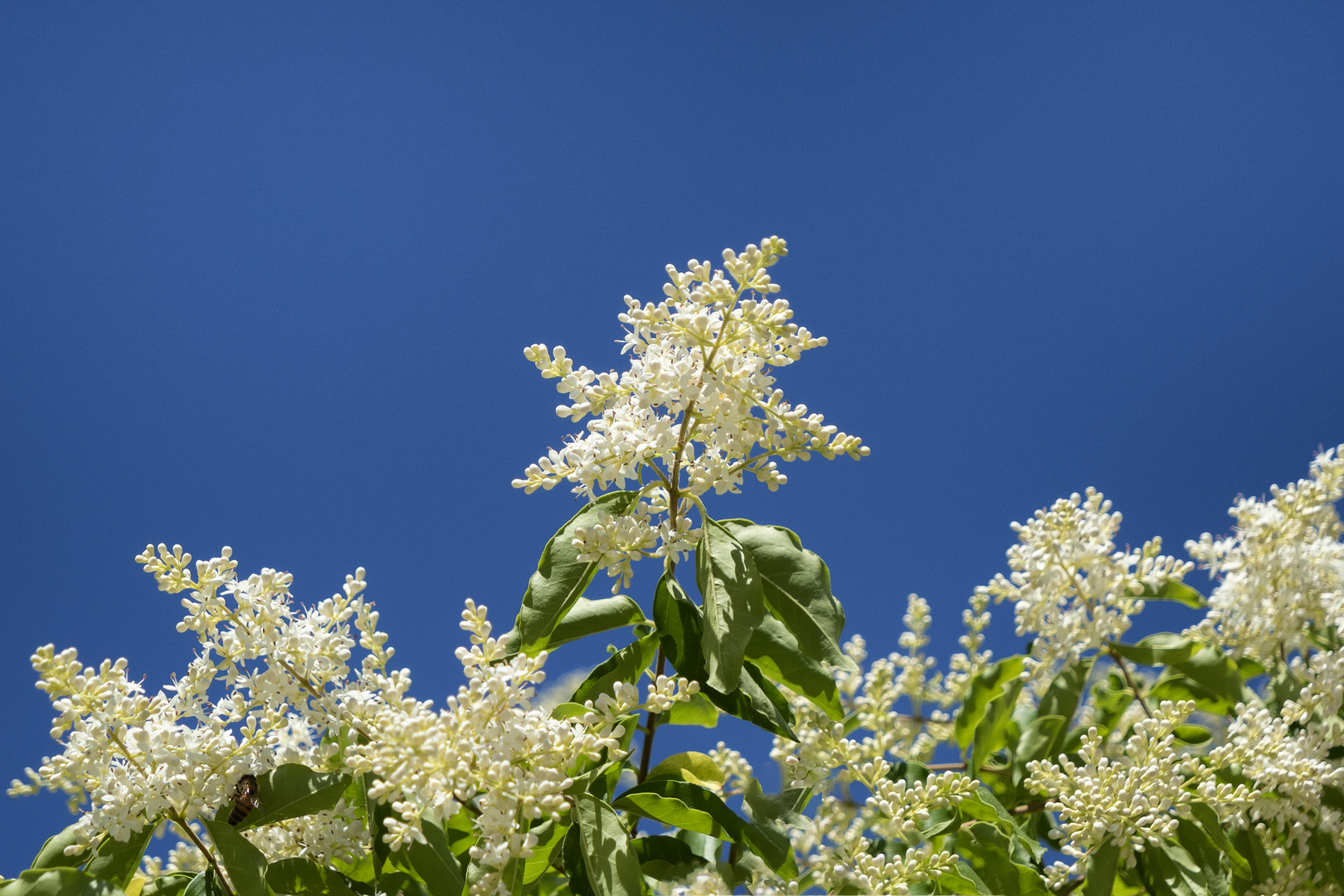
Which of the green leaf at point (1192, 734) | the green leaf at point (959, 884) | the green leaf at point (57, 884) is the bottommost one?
the green leaf at point (57, 884)

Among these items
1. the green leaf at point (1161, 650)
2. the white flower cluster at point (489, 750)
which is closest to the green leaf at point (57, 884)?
the white flower cluster at point (489, 750)

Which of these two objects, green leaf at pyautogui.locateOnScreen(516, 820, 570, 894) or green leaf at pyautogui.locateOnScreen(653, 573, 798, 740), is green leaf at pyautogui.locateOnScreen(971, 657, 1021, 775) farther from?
green leaf at pyautogui.locateOnScreen(516, 820, 570, 894)

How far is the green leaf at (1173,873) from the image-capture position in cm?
203

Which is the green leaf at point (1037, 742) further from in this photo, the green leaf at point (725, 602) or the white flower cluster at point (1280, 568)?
the green leaf at point (725, 602)

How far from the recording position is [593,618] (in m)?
1.93

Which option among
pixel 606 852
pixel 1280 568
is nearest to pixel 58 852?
pixel 606 852

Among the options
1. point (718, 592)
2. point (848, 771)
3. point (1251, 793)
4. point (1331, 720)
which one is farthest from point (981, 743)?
point (718, 592)

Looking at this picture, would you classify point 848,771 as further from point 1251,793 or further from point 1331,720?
point 1331,720

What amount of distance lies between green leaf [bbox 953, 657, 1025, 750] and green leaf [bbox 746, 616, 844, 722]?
32.4 inches

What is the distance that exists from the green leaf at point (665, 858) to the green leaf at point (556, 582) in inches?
22.1

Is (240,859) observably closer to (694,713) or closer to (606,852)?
(606,852)

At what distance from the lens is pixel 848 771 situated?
7.80ft

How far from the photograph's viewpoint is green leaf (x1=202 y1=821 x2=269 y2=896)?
63.8 inches

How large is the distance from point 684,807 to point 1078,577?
149 cm
